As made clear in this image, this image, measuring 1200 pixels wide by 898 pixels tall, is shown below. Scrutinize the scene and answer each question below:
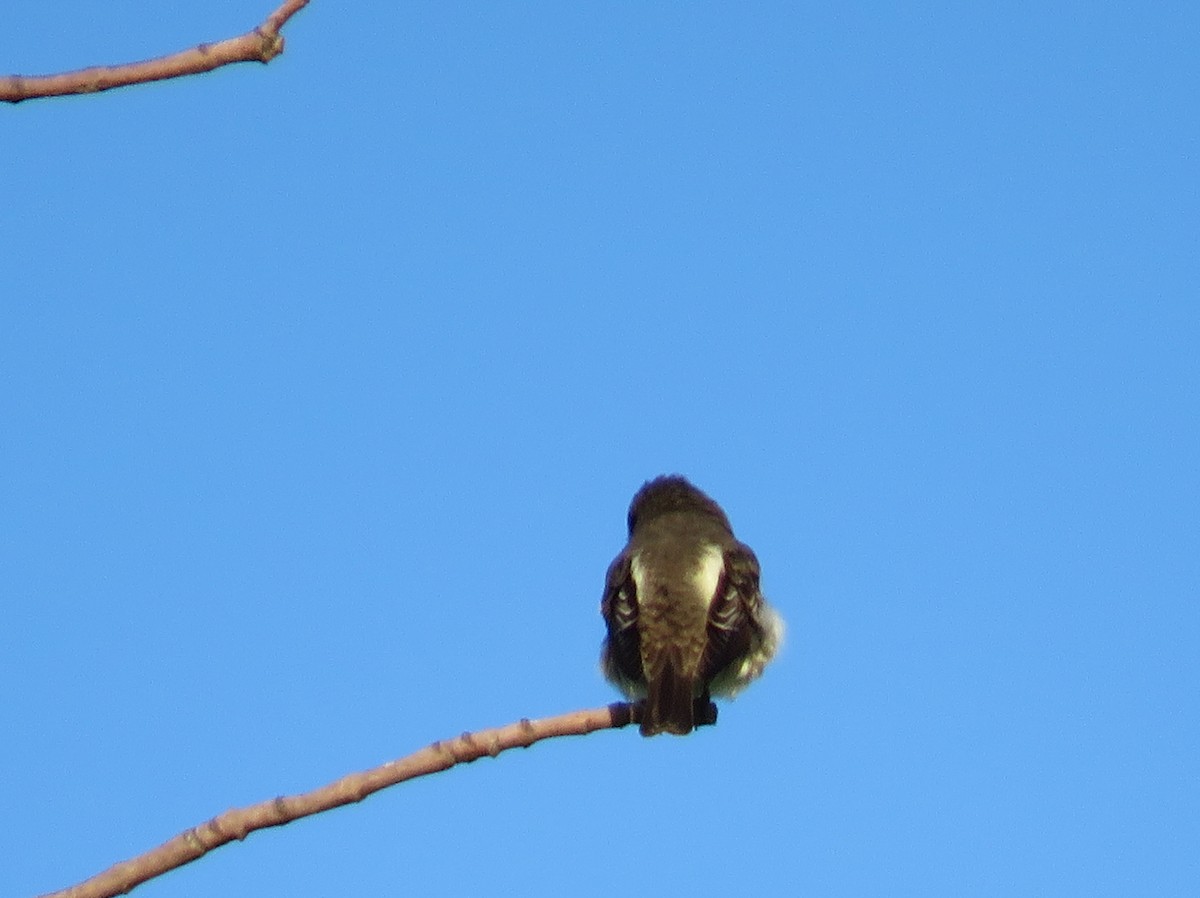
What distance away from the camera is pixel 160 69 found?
6.88 feet

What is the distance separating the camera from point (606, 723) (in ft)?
13.9

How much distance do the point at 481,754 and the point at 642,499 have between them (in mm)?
6958

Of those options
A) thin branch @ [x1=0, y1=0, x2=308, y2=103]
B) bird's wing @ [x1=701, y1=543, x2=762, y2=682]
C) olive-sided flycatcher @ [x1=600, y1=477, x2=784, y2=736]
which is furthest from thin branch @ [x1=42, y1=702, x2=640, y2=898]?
bird's wing @ [x1=701, y1=543, x2=762, y2=682]

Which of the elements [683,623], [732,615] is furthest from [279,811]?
[732,615]

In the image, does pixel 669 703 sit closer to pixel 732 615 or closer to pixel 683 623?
pixel 683 623

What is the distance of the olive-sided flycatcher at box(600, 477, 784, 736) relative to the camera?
7703 mm

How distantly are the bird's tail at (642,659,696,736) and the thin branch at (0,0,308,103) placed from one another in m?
5.43

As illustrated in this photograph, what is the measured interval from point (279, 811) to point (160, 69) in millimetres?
Result: 956

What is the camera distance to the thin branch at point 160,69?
2.04 metres

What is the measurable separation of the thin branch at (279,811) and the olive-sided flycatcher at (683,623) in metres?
4.47

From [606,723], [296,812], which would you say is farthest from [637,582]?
[296,812]

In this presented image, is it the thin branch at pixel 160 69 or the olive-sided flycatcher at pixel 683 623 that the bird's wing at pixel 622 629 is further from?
the thin branch at pixel 160 69

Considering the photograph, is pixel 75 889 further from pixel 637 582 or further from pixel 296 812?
pixel 637 582

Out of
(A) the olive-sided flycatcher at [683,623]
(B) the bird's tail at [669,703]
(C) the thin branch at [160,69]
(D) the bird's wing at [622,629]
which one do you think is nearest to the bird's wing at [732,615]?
(A) the olive-sided flycatcher at [683,623]
